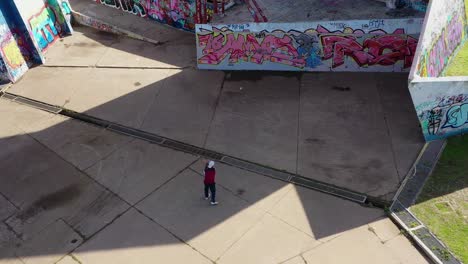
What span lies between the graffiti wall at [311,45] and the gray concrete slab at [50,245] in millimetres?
9525

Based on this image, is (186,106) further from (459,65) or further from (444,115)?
(459,65)

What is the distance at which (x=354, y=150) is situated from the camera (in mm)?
13750

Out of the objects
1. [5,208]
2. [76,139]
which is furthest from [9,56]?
[5,208]

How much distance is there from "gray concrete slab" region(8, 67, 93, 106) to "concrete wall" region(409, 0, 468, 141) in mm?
13090

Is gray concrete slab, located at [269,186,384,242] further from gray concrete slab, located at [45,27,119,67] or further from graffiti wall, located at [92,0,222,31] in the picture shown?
gray concrete slab, located at [45,27,119,67]

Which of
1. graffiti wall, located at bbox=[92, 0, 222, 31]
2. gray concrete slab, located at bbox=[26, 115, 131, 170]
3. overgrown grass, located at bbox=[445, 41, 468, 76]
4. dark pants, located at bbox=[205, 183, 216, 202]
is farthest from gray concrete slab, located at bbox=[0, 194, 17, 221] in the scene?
overgrown grass, located at bbox=[445, 41, 468, 76]

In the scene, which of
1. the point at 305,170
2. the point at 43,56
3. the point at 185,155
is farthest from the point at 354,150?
the point at 43,56

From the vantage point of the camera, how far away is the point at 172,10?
21.8 metres

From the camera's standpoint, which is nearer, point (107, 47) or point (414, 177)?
point (414, 177)

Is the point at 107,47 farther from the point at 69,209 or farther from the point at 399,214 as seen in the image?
the point at 399,214

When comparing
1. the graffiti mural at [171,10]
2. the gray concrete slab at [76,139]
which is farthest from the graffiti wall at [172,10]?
the gray concrete slab at [76,139]

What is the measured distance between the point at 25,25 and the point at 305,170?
1430 centimetres

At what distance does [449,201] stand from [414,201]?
916 mm

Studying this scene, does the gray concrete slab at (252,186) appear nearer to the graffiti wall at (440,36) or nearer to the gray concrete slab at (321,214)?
the gray concrete slab at (321,214)
